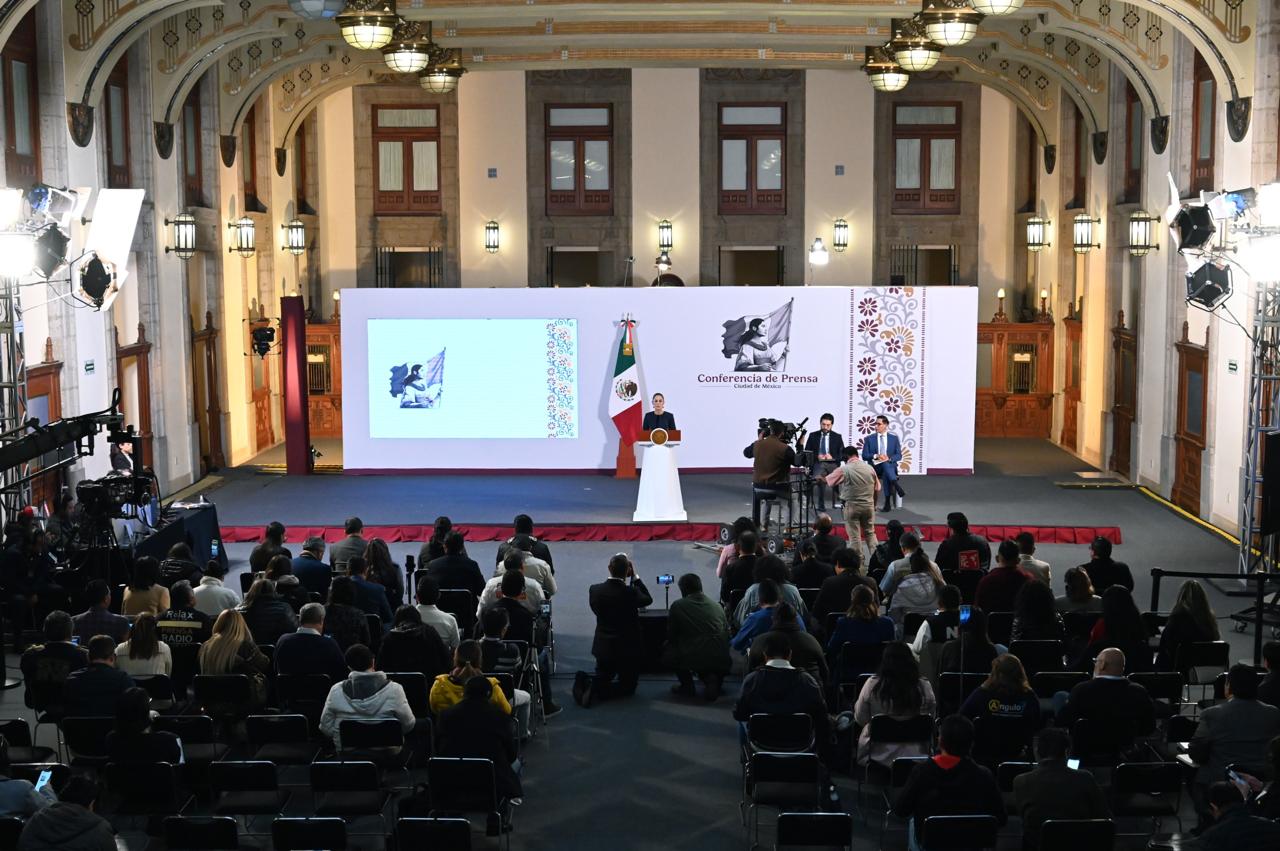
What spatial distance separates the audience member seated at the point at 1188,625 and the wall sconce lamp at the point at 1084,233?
12.2 meters

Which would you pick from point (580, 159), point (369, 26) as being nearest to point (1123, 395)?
point (580, 159)

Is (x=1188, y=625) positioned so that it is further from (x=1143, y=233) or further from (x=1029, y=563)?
(x=1143, y=233)

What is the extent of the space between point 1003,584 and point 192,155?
13698 mm

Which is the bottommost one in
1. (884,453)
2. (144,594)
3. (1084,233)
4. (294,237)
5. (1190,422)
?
(144,594)

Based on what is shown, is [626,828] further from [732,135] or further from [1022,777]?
[732,135]

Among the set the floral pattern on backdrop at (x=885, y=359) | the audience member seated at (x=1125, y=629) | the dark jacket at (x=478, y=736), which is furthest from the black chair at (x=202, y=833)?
the floral pattern on backdrop at (x=885, y=359)

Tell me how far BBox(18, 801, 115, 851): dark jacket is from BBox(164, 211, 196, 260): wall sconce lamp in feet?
44.2

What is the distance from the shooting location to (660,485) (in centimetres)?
1645

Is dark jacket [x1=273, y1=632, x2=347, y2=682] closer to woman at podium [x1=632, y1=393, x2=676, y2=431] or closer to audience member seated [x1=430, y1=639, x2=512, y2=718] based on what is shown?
audience member seated [x1=430, y1=639, x2=512, y2=718]

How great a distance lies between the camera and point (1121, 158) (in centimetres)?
2017

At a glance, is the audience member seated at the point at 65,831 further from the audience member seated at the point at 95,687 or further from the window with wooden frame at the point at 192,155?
the window with wooden frame at the point at 192,155

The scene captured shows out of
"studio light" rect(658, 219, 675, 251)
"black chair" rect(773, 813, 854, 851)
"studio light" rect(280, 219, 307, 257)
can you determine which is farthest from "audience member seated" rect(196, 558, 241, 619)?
"studio light" rect(658, 219, 675, 251)

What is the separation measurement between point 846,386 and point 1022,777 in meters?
12.9

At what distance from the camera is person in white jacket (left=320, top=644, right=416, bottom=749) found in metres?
7.98
